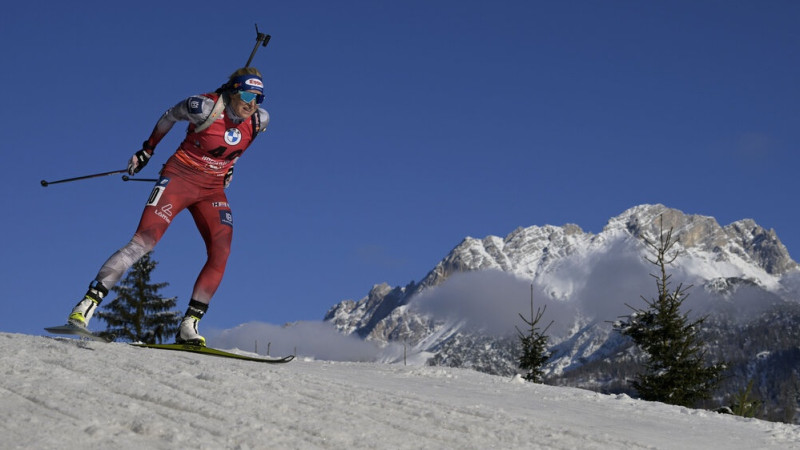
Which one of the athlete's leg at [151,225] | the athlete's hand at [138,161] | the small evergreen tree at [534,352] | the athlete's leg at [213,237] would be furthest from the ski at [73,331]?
the small evergreen tree at [534,352]

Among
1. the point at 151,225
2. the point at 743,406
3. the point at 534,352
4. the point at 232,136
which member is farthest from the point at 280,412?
the point at 534,352

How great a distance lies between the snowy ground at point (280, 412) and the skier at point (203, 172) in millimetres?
1314

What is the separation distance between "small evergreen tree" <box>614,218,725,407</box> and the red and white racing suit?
1885 centimetres

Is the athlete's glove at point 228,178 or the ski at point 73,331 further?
the athlete's glove at point 228,178

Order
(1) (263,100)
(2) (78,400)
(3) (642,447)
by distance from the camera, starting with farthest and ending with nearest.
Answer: (1) (263,100)
(3) (642,447)
(2) (78,400)

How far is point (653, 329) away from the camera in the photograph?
27109 mm

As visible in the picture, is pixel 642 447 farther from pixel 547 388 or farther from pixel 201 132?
pixel 201 132

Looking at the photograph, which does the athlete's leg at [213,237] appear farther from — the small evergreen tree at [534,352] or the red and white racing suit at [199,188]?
the small evergreen tree at [534,352]

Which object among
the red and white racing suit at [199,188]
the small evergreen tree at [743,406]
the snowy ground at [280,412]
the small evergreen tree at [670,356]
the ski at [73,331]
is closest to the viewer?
the snowy ground at [280,412]

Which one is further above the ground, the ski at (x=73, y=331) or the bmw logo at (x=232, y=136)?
the bmw logo at (x=232, y=136)

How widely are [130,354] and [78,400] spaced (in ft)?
7.08

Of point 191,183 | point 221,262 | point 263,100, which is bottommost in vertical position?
point 221,262

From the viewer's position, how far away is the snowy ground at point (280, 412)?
446 cm

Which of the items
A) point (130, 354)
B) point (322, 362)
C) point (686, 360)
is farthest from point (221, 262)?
point (686, 360)
